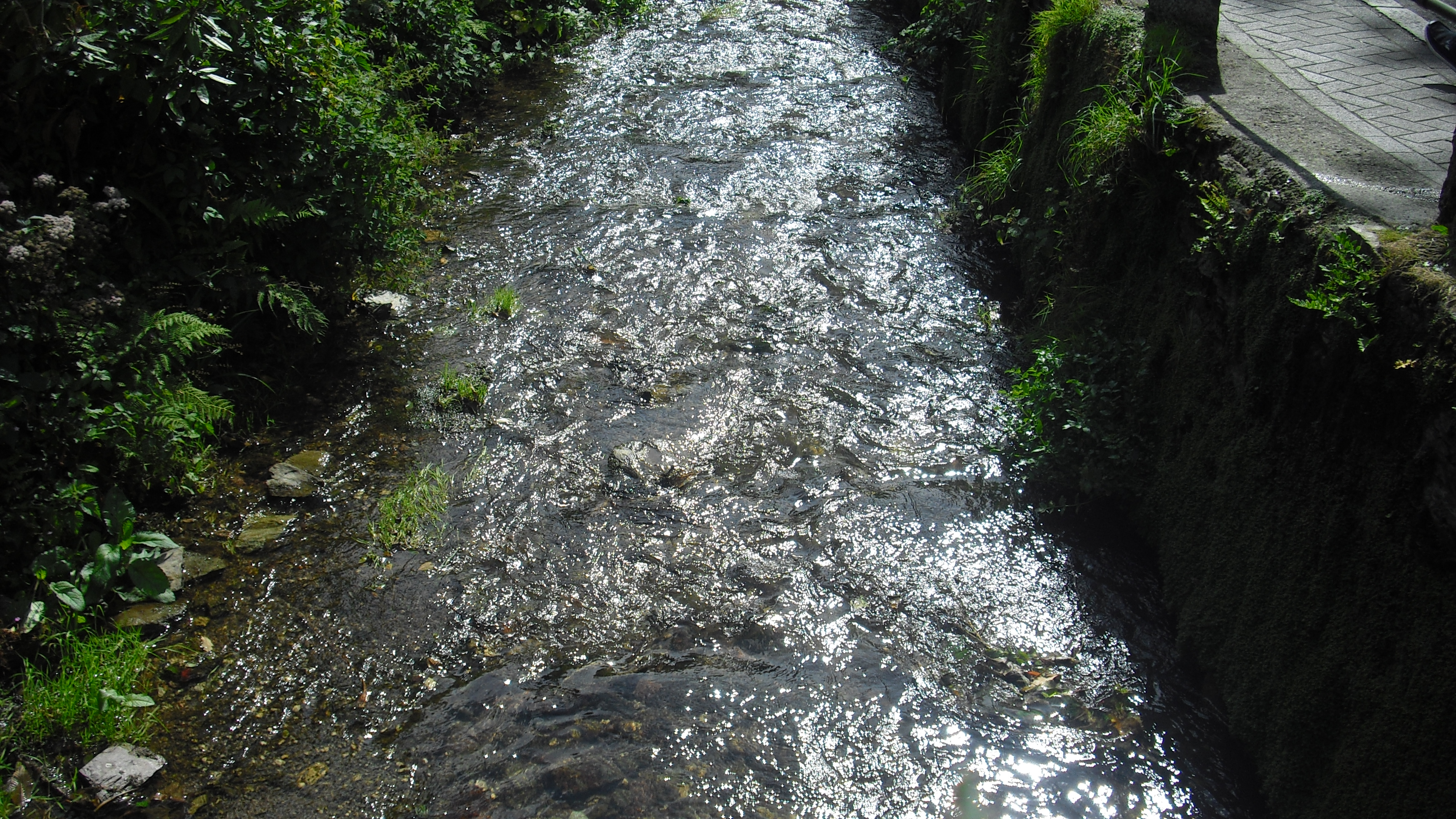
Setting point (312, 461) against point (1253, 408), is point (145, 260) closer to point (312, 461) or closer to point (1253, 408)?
point (312, 461)

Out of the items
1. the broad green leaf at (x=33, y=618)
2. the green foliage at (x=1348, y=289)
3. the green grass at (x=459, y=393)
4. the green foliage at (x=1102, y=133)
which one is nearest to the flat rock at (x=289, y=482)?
the green grass at (x=459, y=393)

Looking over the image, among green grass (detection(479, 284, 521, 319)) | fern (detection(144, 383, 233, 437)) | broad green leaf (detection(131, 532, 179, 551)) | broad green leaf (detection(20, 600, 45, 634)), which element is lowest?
broad green leaf (detection(20, 600, 45, 634))

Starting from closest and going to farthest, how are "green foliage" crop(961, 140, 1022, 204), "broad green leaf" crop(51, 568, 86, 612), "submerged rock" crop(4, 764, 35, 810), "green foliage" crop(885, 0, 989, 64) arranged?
"submerged rock" crop(4, 764, 35, 810) < "broad green leaf" crop(51, 568, 86, 612) < "green foliage" crop(961, 140, 1022, 204) < "green foliage" crop(885, 0, 989, 64)

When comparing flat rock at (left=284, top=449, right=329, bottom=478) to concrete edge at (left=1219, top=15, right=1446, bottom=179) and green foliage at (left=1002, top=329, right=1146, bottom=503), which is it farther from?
concrete edge at (left=1219, top=15, right=1446, bottom=179)

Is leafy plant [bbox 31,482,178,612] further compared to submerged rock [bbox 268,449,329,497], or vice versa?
submerged rock [bbox 268,449,329,497]

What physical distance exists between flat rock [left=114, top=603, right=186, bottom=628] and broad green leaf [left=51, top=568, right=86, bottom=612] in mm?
193

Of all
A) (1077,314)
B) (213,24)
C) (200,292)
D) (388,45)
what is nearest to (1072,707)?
(1077,314)

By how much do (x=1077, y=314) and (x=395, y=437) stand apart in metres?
4.03

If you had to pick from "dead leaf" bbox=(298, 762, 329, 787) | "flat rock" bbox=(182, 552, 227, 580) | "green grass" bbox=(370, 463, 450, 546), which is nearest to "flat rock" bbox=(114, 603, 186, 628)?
"flat rock" bbox=(182, 552, 227, 580)

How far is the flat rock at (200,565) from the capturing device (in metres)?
4.11

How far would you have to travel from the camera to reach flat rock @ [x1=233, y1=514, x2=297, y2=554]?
169 inches

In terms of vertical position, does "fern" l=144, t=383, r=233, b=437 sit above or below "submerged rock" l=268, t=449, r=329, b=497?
above

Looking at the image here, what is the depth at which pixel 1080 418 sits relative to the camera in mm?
4754

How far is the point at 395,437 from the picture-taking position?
501cm
